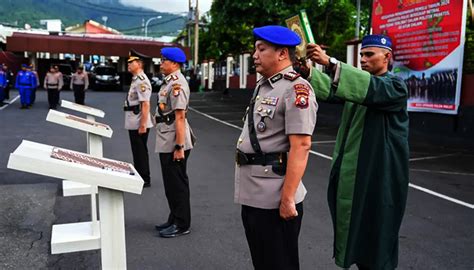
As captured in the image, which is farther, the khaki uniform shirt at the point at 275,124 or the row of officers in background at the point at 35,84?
the row of officers in background at the point at 35,84

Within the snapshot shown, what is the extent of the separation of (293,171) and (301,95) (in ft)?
1.30

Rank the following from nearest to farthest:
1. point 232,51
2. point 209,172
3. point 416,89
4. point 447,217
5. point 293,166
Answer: point 293,166, point 447,217, point 209,172, point 416,89, point 232,51

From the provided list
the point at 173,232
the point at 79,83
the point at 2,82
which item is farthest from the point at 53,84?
the point at 173,232

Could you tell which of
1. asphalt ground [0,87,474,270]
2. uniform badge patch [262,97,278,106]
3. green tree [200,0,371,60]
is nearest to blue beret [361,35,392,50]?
uniform badge patch [262,97,278,106]

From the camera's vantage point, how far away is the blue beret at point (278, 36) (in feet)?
8.27

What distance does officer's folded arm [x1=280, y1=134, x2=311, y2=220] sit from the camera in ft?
8.20

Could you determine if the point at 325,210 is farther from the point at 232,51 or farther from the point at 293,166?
the point at 232,51

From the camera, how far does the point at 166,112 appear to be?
4719mm

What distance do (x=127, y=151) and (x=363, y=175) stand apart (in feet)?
23.5

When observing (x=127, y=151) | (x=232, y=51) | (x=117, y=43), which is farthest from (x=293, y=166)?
(x=232, y=51)

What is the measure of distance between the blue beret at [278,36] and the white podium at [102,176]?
3.23 ft

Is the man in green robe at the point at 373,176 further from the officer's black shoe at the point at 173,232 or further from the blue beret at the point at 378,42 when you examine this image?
the officer's black shoe at the point at 173,232

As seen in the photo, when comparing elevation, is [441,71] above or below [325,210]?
above

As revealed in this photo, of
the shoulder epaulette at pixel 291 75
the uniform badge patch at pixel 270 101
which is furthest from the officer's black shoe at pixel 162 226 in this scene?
the shoulder epaulette at pixel 291 75
